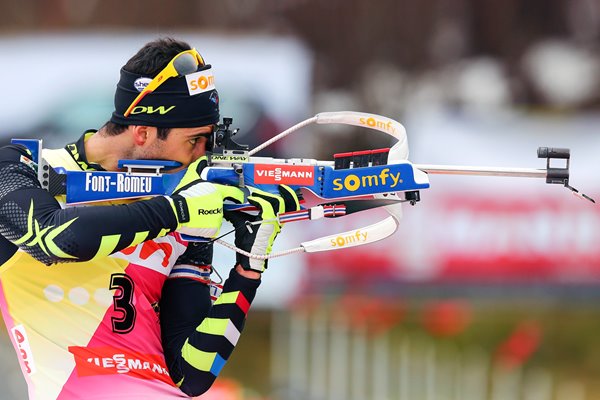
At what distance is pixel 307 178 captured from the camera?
10.2 feet

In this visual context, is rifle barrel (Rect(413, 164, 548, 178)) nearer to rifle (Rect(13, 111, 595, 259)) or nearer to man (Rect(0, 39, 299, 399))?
rifle (Rect(13, 111, 595, 259))

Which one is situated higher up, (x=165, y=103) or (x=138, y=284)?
(x=165, y=103)

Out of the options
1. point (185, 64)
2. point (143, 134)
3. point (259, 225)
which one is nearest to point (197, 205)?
point (259, 225)

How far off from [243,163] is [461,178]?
167 inches

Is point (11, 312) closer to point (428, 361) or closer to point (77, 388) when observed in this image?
point (77, 388)

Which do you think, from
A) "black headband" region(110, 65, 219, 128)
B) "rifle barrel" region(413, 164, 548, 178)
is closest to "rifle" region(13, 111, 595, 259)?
"rifle barrel" region(413, 164, 548, 178)

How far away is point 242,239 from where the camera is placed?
298 centimetres

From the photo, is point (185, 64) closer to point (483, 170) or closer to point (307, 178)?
point (307, 178)

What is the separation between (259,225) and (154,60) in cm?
58

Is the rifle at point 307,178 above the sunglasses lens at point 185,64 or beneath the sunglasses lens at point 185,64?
beneath

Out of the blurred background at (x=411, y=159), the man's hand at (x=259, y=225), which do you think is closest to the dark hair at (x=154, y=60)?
the man's hand at (x=259, y=225)

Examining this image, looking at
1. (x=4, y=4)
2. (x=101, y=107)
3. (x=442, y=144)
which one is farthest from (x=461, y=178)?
(x=4, y=4)

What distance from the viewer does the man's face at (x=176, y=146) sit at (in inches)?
118

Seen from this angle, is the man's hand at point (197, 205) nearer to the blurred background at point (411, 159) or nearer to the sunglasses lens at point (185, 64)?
the sunglasses lens at point (185, 64)
